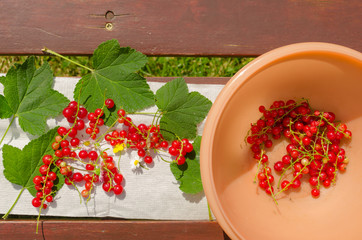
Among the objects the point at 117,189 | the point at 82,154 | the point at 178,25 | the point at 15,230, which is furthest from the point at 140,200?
the point at 178,25

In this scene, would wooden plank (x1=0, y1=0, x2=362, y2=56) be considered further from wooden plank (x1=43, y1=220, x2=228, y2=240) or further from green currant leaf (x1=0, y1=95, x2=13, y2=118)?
wooden plank (x1=43, y1=220, x2=228, y2=240)

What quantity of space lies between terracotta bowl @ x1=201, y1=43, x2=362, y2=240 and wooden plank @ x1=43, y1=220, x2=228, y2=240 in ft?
0.49

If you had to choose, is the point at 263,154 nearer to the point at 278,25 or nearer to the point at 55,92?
the point at 278,25

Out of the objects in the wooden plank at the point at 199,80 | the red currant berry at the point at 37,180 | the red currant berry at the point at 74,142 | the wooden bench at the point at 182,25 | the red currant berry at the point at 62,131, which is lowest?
the red currant berry at the point at 37,180

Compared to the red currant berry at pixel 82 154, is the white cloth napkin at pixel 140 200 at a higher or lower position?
lower

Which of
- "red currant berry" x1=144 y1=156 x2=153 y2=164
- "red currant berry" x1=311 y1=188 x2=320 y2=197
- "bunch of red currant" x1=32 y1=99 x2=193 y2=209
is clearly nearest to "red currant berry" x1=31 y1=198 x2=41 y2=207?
"bunch of red currant" x1=32 y1=99 x2=193 y2=209

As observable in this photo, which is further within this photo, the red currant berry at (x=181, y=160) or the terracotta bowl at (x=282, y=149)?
the red currant berry at (x=181, y=160)

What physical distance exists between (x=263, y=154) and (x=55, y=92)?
1.52 feet

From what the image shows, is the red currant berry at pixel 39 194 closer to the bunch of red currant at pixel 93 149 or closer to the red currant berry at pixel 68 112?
the bunch of red currant at pixel 93 149

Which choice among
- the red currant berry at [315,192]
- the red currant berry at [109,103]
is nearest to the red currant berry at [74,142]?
the red currant berry at [109,103]

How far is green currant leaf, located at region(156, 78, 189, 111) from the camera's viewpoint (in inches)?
27.8

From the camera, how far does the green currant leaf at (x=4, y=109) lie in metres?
0.71

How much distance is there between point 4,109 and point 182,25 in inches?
16.7

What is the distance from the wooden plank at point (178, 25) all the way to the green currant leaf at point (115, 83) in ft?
0.10
